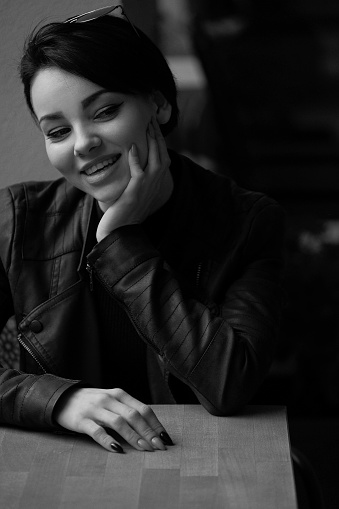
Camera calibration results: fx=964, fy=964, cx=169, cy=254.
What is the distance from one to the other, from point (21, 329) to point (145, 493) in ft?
2.41

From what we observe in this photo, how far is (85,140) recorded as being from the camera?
6.50 feet

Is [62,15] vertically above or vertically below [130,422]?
above

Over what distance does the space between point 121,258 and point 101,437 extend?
447mm

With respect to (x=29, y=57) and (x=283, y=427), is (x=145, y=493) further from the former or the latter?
(x=29, y=57)

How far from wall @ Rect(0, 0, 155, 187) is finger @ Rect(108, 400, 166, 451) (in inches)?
38.7

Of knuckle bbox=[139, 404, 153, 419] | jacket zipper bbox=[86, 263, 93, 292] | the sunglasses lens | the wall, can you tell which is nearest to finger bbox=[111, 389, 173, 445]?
knuckle bbox=[139, 404, 153, 419]

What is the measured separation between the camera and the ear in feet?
7.07

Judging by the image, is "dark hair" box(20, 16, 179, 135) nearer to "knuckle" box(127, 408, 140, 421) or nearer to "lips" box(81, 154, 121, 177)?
"lips" box(81, 154, 121, 177)

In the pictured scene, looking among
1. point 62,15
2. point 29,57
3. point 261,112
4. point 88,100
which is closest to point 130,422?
point 88,100

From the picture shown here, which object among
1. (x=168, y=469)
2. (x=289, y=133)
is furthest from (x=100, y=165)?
(x=289, y=133)

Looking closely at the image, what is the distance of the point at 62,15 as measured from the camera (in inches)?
96.1

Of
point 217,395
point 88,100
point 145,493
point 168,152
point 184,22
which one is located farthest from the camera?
point 184,22

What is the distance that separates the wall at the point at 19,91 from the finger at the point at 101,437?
1012mm

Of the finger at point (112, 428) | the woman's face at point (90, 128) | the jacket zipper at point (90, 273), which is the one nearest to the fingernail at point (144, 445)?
the finger at point (112, 428)
